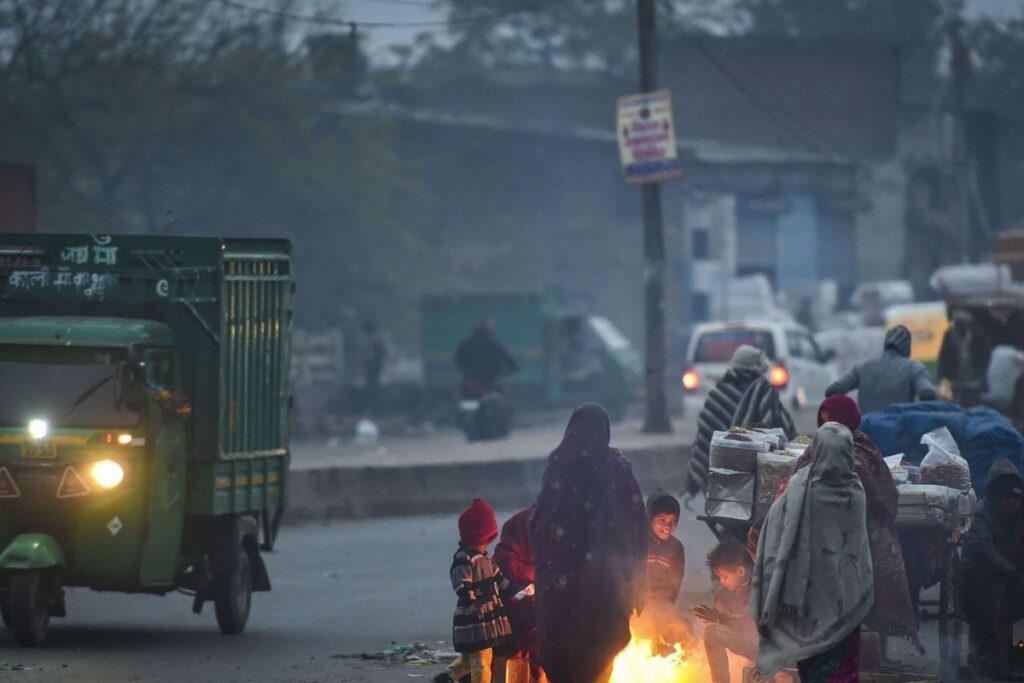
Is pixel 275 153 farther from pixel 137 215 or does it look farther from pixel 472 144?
pixel 472 144

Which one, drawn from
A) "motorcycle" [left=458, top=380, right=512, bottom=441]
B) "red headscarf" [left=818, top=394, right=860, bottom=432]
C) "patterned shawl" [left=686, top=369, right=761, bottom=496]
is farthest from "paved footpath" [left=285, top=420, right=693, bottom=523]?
"red headscarf" [left=818, top=394, right=860, bottom=432]

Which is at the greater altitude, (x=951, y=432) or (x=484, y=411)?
(x=951, y=432)

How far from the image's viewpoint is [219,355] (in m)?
12.4

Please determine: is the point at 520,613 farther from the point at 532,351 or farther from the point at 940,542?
the point at 532,351

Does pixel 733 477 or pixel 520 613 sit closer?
pixel 520 613

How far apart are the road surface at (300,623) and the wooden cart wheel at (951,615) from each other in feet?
1.36

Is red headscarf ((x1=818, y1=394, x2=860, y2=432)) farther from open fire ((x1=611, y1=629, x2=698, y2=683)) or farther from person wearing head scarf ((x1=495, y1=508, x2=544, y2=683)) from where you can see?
open fire ((x1=611, y1=629, x2=698, y2=683))

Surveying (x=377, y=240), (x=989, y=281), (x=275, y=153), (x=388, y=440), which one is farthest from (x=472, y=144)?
(x=989, y=281)

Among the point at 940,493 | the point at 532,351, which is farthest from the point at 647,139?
the point at 940,493

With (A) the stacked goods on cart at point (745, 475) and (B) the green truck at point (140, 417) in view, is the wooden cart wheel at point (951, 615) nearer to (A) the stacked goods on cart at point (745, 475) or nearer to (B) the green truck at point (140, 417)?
(A) the stacked goods on cart at point (745, 475)

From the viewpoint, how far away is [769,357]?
30828 millimetres

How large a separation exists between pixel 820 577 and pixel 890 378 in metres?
6.00

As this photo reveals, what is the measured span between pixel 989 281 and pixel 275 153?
60.6 ft

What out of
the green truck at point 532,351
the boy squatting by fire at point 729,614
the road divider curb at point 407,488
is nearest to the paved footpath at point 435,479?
the road divider curb at point 407,488
